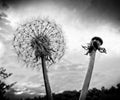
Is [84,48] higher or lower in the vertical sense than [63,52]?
lower

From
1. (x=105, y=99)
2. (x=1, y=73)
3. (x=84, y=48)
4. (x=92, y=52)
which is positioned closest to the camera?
(x=92, y=52)

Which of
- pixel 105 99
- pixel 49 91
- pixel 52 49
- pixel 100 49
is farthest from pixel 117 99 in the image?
pixel 52 49

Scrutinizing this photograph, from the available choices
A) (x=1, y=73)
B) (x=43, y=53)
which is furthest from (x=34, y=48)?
(x=1, y=73)

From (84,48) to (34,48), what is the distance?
5206mm

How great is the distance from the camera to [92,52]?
10.7 m

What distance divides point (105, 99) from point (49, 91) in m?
7.83

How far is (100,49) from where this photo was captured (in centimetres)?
1102

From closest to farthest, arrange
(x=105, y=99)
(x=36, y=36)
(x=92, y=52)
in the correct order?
(x=92, y=52)
(x=36, y=36)
(x=105, y=99)

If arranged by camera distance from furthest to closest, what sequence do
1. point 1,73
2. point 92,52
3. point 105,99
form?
point 1,73 < point 105,99 < point 92,52

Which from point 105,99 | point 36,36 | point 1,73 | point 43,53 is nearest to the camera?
point 43,53

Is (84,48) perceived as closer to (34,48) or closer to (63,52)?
(63,52)

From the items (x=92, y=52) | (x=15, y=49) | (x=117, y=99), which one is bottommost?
(x=117, y=99)

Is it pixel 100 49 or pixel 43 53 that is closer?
pixel 100 49

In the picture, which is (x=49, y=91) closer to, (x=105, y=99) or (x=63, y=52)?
(x=63, y=52)
